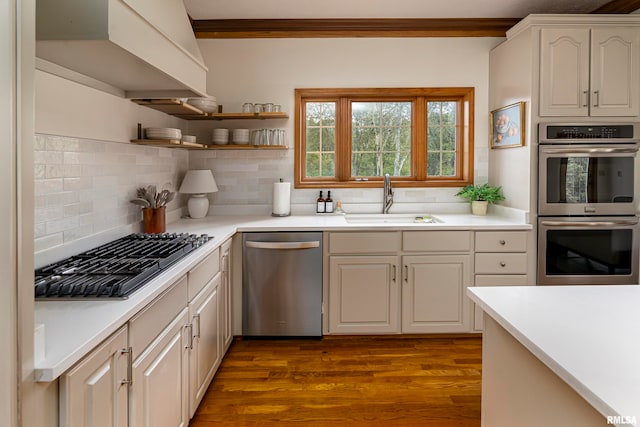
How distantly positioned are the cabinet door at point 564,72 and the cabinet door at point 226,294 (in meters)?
2.39

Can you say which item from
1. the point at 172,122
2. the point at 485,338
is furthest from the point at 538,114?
the point at 172,122

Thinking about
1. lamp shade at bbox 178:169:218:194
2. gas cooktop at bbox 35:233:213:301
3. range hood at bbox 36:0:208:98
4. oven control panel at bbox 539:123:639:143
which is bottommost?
gas cooktop at bbox 35:233:213:301

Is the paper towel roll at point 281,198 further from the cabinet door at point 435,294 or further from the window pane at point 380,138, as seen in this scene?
the cabinet door at point 435,294

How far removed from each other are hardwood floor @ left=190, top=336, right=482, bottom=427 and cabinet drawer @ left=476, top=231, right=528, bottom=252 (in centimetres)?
70

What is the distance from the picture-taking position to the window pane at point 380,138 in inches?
158

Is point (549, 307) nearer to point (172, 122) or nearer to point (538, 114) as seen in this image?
point (538, 114)

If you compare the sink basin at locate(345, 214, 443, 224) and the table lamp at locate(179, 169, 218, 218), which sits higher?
the table lamp at locate(179, 169, 218, 218)

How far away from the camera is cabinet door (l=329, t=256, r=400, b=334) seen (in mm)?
3299

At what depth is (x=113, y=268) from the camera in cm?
179

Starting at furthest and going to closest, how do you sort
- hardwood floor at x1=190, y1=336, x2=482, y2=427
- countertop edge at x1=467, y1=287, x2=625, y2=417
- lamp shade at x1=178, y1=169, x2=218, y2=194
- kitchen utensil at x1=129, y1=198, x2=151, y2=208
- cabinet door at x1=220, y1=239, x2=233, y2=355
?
lamp shade at x1=178, y1=169, x2=218, y2=194 < cabinet door at x1=220, y1=239, x2=233, y2=355 < kitchen utensil at x1=129, y1=198, x2=151, y2=208 < hardwood floor at x1=190, y1=336, x2=482, y2=427 < countertop edge at x1=467, y1=287, x2=625, y2=417

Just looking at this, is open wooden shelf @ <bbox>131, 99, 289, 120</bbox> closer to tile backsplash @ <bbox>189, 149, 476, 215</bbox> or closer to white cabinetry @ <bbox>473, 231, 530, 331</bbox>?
tile backsplash @ <bbox>189, 149, 476, 215</bbox>

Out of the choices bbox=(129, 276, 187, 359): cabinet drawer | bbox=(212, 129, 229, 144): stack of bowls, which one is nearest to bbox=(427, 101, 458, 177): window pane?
bbox=(212, 129, 229, 144): stack of bowls

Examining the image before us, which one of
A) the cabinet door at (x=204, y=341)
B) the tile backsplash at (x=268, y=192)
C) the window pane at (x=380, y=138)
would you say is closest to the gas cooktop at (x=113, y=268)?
the cabinet door at (x=204, y=341)

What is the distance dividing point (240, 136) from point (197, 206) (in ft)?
2.18
